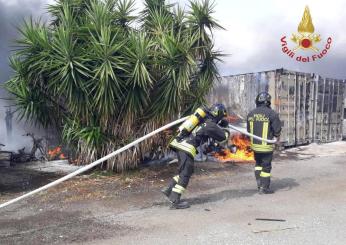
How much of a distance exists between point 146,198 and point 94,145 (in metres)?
2.26

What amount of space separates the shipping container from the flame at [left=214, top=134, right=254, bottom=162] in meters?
1.73

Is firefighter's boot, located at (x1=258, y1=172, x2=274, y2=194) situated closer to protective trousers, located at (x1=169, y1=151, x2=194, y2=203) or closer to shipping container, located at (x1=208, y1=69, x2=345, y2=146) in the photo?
protective trousers, located at (x1=169, y1=151, x2=194, y2=203)

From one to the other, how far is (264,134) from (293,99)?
23.1 ft

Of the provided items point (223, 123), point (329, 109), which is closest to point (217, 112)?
point (223, 123)

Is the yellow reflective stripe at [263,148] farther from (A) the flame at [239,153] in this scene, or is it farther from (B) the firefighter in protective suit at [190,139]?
(A) the flame at [239,153]

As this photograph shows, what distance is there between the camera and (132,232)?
476 cm

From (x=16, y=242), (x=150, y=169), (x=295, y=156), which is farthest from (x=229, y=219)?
(x=295, y=156)

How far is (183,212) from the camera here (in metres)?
5.61

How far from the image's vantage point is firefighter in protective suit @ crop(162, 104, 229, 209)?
5.84 m

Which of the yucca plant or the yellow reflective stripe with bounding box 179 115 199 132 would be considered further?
the yucca plant

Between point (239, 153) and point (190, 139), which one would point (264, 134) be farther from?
point (239, 153)

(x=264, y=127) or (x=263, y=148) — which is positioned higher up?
(x=264, y=127)

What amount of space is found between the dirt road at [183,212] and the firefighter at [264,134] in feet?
1.00

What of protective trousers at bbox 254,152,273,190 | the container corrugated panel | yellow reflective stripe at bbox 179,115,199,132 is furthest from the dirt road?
the container corrugated panel
